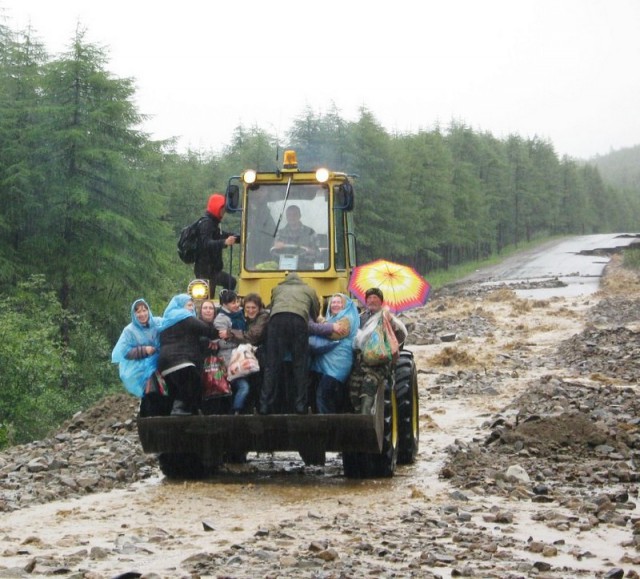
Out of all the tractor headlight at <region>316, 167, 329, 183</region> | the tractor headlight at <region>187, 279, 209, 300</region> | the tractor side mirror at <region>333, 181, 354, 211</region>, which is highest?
the tractor headlight at <region>316, 167, 329, 183</region>

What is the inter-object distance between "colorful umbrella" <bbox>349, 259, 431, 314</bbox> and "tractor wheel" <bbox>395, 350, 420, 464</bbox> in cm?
63

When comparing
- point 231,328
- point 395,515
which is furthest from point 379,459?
point 231,328

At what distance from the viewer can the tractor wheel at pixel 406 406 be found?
11.9 metres

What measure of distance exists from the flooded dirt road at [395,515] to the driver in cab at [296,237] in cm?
250

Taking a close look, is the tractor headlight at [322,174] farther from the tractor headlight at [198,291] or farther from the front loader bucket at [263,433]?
the front loader bucket at [263,433]

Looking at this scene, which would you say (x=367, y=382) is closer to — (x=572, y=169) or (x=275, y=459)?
(x=275, y=459)

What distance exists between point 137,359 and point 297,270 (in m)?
2.25

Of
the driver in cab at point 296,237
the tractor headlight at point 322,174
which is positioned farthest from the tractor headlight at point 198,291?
the tractor headlight at point 322,174

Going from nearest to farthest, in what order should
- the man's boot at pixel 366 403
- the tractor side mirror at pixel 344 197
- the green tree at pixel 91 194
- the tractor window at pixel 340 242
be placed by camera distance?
the man's boot at pixel 366 403, the tractor side mirror at pixel 344 197, the tractor window at pixel 340 242, the green tree at pixel 91 194

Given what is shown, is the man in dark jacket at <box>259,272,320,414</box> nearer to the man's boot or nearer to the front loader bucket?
the front loader bucket

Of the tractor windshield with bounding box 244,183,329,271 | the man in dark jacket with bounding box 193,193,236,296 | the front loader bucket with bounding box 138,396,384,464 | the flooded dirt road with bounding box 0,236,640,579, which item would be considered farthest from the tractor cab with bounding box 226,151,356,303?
the flooded dirt road with bounding box 0,236,640,579

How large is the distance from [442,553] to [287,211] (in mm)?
5490

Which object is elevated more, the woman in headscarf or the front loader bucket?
the woman in headscarf

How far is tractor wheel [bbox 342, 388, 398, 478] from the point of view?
11.3m
